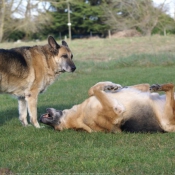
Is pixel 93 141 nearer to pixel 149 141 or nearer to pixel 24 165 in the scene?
pixel 149 141

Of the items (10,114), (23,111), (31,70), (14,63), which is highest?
(14,63)

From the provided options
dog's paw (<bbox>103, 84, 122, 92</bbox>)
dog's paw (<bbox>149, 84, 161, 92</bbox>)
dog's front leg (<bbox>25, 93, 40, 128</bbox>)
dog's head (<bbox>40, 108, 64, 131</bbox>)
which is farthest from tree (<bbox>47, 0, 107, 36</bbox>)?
dog's paw (<bbox>149, 84, 161, 92</bbox>)

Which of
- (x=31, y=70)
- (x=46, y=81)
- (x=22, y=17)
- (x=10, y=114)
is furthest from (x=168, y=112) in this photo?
(x=22, y=17)

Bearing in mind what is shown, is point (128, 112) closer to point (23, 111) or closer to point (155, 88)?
point (155, 88)

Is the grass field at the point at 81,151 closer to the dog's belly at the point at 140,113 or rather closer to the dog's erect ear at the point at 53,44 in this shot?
the dog's belly at the point at 140,113

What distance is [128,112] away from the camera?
6871 millimetres

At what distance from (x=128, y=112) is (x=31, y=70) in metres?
2.57

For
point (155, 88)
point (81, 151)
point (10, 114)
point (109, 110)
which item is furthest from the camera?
point (10, 114)

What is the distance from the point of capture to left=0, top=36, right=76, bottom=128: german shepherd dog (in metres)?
8.08

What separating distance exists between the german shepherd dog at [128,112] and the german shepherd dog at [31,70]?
4.85 ft

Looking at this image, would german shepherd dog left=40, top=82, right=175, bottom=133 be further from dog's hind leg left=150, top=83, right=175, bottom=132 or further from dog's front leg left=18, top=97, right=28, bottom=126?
dog's front leg left=18, top=97, right=28, bottom=126

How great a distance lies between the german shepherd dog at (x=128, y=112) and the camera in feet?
22.4

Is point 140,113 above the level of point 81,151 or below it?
above

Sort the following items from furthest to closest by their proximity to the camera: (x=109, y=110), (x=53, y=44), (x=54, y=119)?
(x=53, y=44) → (x=54, y=119) → (x=109, y=110)
